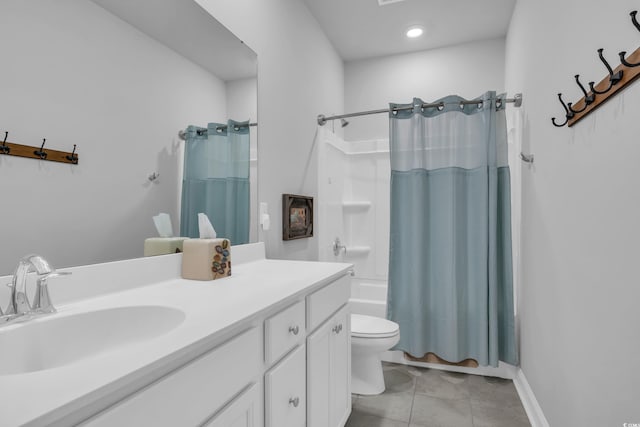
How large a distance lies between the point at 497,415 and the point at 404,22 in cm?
280

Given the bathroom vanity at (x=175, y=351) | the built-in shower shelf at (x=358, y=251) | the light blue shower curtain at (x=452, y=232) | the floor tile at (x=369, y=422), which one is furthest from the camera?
the built-in shower shelf at (x=358, y=251)

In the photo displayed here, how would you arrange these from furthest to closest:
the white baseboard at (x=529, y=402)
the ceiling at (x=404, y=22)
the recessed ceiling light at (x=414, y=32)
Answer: the recessed ceiling light at (x=414, y=32) → the ceiling at (x=404, y=22) → the white baseboard at (x=529, y=402)

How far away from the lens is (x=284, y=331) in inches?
42.1

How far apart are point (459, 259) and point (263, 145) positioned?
61.7 inches

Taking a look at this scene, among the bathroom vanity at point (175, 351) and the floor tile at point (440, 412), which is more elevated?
the bathroom vanity at point (175, 351)

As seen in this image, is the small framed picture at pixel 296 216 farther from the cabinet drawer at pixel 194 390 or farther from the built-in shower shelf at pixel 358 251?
the cabinet drawer at pixel 194 390

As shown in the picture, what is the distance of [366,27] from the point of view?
2879mm

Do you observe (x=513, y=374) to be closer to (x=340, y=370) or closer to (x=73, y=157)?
(x=340, y=370)

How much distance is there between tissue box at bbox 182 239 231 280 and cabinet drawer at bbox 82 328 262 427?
0.43 metres

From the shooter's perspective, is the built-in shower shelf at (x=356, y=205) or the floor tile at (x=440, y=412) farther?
the built-in shower shelf at (x=356, y=205)

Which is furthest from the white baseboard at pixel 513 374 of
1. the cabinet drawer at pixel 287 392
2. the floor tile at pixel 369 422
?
the cabinet drawer at pixel 287 392

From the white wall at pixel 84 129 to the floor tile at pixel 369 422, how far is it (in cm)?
142

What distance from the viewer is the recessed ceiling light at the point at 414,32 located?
9.53 ft

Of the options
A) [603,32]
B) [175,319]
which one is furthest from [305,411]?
[603,32]
